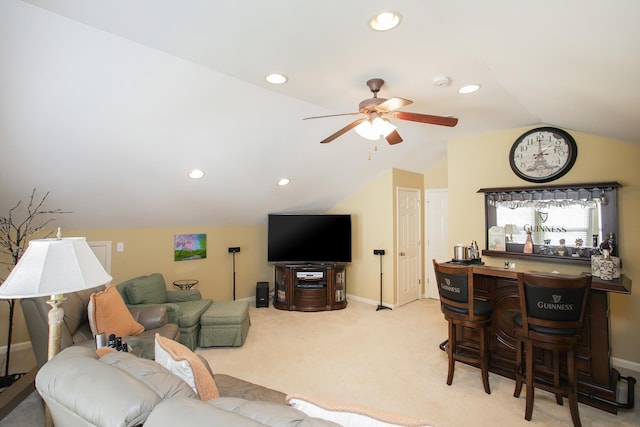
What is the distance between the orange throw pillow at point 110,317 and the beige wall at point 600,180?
399 centimetres

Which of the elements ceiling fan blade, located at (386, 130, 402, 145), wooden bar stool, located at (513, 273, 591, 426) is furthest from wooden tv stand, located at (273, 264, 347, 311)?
wooden bar stool, located at (513, 273, 591, 426)

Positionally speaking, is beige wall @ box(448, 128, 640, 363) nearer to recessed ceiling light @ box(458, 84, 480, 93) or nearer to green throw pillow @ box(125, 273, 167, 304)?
recessed ceiling light @ box(458, 84, 480, 93)

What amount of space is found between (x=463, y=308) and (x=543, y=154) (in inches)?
83.3

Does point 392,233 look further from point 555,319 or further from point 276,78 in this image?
point 276,78

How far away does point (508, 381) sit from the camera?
122 inches

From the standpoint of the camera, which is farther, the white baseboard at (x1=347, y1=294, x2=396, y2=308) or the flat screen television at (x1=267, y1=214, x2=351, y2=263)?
the flat screen television at (x1=267, y1=214, x2=351, y2=263)

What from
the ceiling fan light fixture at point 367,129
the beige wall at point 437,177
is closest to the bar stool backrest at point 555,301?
the ceiling fan light fixture at point 367,129

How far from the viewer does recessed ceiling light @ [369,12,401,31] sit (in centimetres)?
157

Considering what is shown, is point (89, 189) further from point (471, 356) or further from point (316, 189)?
point (471, 356)

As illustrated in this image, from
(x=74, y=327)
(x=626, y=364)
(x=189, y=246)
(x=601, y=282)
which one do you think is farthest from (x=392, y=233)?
(x=74, y=327)

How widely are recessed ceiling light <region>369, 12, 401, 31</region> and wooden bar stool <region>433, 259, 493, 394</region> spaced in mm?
2079

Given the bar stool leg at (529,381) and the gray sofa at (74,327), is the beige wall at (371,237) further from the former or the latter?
the gray sofa at (74,327)

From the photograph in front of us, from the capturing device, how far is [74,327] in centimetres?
270

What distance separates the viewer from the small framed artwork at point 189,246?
195 inches
